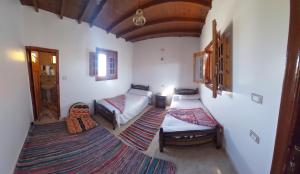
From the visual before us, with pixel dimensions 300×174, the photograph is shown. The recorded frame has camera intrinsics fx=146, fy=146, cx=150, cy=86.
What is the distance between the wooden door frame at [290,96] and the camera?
0.70 m

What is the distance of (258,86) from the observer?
1510 mm

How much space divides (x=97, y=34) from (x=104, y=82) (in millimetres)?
1540

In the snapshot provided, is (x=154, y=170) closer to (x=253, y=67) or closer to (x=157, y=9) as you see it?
(x=253, y=67)

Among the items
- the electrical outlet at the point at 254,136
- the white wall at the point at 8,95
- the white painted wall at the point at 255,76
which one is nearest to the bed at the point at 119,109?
the white wall at the point at 8,95

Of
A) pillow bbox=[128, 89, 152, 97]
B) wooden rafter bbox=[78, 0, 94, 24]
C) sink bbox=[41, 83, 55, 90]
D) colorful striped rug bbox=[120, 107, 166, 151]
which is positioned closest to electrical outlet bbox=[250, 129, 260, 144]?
colorful striped rug bbox=[120, 107, 166, 151]

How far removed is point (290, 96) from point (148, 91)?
5.09 metres

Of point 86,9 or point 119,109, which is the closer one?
point 86,9

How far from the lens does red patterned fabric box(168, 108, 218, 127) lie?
111 inches

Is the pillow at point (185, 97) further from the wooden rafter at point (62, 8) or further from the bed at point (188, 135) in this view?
the wooden rafter at point (62, 8)

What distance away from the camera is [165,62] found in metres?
5.75

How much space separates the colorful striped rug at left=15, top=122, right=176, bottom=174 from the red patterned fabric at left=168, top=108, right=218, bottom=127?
3.24 ft

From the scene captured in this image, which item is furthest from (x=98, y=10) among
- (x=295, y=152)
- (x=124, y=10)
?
(x=295, y=152)

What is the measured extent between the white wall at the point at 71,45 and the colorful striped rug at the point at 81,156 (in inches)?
47.6

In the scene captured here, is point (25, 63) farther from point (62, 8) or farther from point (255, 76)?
point (255, 76)
